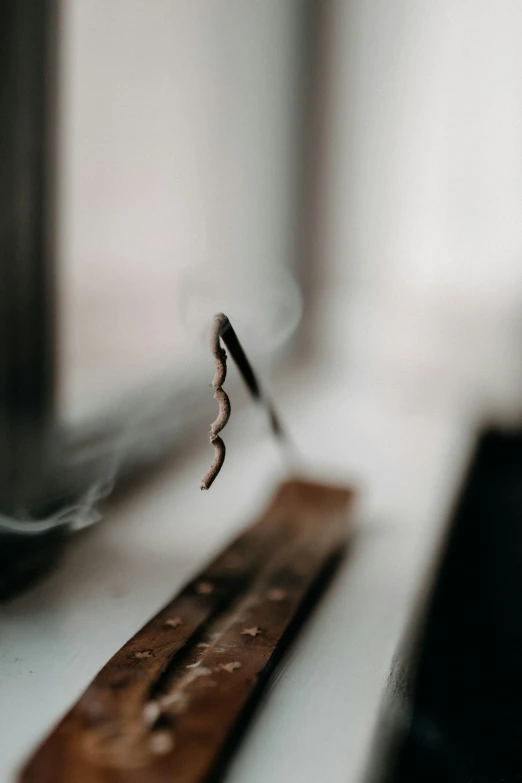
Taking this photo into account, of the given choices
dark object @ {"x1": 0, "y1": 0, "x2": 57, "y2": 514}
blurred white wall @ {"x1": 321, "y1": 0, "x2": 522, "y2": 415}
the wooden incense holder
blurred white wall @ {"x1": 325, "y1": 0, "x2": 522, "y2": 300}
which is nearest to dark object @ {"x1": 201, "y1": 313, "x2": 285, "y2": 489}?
the wooden incense holder

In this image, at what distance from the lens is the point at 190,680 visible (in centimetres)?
32

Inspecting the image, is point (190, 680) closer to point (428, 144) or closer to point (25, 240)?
point (25, 240)

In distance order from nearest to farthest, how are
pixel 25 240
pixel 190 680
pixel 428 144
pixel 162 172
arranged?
1. pixel 190 680
2. pixel 25 240
3. pixel 162 172
4. pixel 428 144

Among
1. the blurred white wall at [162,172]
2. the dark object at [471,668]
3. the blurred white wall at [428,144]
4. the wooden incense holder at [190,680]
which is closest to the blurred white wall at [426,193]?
the blurred white wall at [428,144]

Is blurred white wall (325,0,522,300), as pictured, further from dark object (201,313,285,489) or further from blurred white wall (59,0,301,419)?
dark object (201,313,285,489)

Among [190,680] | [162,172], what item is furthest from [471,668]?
[162,172]

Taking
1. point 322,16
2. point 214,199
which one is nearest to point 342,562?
point 214,199

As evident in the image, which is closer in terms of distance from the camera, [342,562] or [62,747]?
[62,747]

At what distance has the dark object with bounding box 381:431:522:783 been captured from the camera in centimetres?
32

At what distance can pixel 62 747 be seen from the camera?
0.27 m

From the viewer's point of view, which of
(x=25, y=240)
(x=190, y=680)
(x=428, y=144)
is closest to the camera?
(x=190, y=680)

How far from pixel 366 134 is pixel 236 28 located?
0.33 meters

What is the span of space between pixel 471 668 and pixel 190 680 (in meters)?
0.18

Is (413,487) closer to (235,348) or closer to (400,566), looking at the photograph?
(400,566)
